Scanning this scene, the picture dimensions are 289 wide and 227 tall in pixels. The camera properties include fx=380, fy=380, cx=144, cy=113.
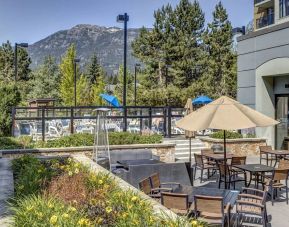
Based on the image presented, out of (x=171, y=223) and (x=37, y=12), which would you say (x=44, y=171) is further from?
(x=37, y=12)

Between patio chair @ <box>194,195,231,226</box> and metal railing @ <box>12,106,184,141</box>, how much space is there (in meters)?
9.66

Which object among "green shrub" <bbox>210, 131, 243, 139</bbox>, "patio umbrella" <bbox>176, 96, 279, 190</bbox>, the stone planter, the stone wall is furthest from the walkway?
"green shrub" <bbox>210, 131, 243, 139</bbox>

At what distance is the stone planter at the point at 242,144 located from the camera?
16562 millimetres

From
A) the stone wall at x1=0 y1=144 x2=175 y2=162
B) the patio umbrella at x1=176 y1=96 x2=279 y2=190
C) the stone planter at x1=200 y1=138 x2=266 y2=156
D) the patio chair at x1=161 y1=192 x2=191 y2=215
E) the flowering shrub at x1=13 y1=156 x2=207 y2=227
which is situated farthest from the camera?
the stone planter at x1=200 y1=138 x2=266 y2=156

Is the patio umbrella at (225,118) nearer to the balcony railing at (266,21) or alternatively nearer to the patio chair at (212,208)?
the patio chair at (212,208)

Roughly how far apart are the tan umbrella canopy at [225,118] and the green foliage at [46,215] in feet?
11.8

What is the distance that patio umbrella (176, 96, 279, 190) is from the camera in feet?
24.5

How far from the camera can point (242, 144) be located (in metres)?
16.8

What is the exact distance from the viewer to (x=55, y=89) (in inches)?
1941

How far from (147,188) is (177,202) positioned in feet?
4.11

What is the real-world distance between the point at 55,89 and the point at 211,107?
4332cm

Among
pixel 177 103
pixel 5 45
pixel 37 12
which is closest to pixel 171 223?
pixel 37 12

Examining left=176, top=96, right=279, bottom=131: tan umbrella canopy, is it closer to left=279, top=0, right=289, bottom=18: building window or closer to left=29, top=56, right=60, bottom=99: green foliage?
left=279, top=0, right=289, bottom=18: building window

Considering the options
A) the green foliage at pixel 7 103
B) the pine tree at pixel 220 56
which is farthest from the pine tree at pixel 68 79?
the green foliage at pixel 7 103
